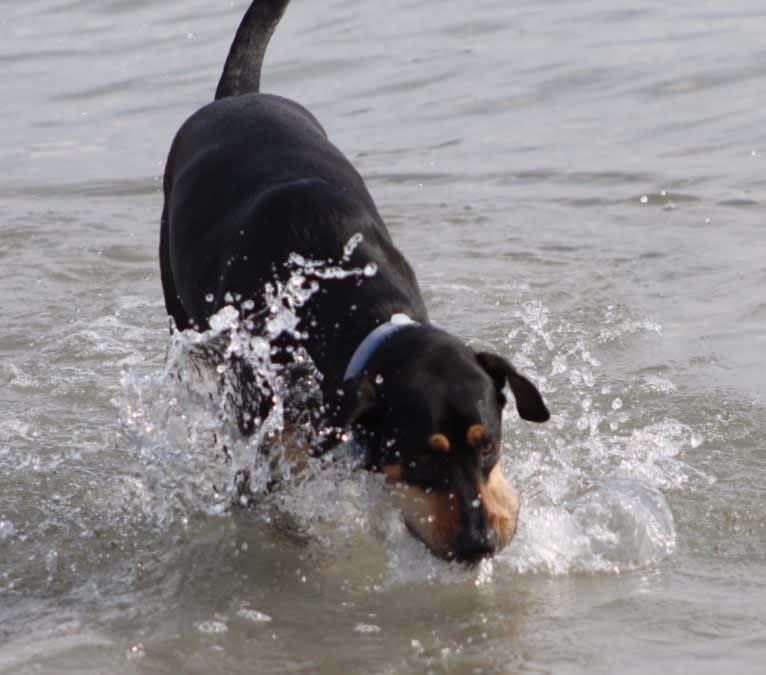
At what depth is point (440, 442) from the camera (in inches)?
176

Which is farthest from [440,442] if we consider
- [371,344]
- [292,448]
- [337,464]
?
[292,448]

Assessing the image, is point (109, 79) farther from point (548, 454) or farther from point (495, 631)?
point (495, 631)

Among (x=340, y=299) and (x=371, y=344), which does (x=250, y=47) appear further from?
(x=371, y=344)

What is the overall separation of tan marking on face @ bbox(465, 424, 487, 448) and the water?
44 centimetres

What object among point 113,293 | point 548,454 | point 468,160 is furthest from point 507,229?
point 548,454

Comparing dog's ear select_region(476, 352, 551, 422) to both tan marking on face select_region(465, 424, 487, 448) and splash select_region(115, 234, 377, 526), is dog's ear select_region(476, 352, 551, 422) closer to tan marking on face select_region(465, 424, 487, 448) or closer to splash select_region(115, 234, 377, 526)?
tan marking on face select_region(465, 424, 487, 448)

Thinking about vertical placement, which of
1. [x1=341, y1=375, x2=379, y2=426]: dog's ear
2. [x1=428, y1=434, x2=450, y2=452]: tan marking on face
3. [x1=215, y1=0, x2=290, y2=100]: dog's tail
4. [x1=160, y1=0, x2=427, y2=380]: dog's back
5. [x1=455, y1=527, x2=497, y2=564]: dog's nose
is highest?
[x1=215, y1=0, x2=290, y2=100]: dog's tail

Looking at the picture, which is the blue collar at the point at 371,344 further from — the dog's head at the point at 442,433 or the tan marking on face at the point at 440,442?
the tan marking on face at the point at 440,442

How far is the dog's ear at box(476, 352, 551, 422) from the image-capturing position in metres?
4.74

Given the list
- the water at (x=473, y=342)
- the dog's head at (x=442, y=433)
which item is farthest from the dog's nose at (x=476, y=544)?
the water at (x=473, y=342)

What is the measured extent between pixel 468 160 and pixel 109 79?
4.35m

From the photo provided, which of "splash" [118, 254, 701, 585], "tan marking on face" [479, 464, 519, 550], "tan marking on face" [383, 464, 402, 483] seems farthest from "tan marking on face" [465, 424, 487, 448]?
"splash" [118, 254, 701, 585]

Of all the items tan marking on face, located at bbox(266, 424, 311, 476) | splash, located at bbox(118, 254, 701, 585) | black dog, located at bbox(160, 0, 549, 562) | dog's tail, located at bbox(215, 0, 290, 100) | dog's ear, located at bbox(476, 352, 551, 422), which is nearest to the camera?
black dog, located at bbox(160, 0, 549, 562)

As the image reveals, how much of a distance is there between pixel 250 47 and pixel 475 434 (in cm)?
304
